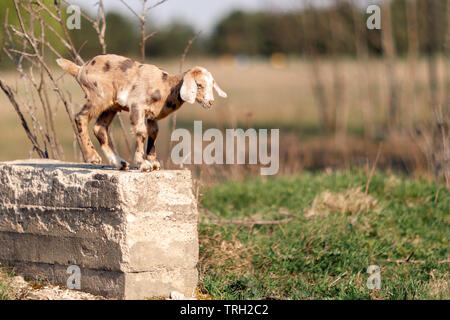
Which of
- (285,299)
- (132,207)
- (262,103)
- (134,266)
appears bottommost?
(285,299)

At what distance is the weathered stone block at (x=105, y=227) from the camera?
153 inches

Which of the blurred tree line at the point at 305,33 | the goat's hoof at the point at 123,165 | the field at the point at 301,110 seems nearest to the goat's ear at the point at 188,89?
the goat's hoof at the point at 123,165

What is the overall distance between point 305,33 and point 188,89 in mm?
11503

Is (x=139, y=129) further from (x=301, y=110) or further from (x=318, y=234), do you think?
(x=301, y=110)

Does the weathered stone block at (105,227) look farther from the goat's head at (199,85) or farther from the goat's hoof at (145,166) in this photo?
the goat's head at (199,85)

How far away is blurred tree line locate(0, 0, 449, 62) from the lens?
13.5 m

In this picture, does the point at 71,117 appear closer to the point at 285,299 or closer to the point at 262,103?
the point at 285,299

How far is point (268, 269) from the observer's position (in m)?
4.95

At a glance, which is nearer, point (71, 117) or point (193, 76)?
point (193, 76)

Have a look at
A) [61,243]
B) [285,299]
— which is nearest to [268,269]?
[285,299]

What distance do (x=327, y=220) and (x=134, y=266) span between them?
2.33m

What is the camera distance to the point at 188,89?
3.90 m

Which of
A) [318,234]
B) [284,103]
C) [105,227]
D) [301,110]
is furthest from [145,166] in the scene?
[284,103]

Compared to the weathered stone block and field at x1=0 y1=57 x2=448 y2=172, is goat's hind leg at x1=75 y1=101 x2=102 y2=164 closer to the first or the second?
the weathered stone block
